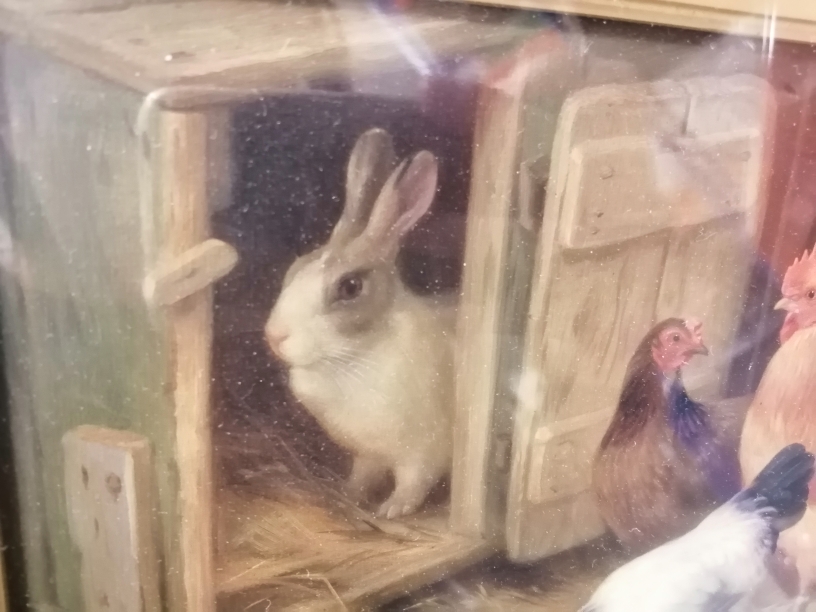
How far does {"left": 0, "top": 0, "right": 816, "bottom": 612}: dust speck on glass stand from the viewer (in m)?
0.43

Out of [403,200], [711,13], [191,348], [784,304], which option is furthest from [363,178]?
[784,304]

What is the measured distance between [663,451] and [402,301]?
28 centimetres

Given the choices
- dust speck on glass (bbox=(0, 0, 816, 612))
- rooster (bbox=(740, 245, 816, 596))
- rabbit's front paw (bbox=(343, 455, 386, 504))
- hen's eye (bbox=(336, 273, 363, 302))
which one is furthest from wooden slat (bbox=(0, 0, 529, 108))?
rooster (bbox=(740, 245, 816, 596))

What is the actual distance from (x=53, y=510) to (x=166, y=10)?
309mm

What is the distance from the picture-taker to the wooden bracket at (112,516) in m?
0.47

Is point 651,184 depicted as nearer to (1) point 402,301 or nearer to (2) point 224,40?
(1) point 402,301

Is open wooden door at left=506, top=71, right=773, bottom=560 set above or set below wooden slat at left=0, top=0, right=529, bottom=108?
below

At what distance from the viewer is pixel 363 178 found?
0.48 metres

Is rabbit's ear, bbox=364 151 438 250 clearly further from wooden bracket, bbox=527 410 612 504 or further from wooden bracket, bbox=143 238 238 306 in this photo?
wooden bracket, bbox=527 410 612 504

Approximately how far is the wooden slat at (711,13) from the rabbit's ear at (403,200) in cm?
10

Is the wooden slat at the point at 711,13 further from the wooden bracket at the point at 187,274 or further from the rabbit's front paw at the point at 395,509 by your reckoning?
the rabbit's front paw at the point at 395,509

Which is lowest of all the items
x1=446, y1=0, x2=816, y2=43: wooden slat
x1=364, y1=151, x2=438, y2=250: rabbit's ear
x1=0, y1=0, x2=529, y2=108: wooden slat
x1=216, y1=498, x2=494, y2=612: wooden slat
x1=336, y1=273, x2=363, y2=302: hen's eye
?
x1=216, y1=498, x2=494, y2=612: wooden slat

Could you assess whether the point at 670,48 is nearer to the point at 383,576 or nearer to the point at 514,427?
the point at 514,427

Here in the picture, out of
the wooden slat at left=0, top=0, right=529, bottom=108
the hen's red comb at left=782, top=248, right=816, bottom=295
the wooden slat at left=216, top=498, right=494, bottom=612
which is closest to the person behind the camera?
the wooden slat at left=0, top=0, right=529, bottom=108
